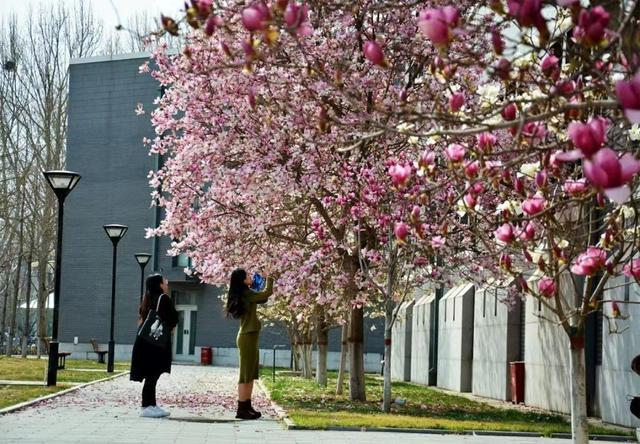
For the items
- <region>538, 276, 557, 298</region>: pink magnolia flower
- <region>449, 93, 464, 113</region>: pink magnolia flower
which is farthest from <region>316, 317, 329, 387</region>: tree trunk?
<region>449, 93, 464, 113</region>: pink magnolia flower

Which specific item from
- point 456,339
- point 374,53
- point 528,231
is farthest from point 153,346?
point 456,339

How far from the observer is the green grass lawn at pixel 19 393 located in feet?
52.1

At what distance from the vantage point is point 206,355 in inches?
1976

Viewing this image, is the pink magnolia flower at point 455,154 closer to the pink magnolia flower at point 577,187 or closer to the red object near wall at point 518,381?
the pink magnolia flower at point 577,187

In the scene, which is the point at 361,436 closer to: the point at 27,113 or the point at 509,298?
the point at 509,298

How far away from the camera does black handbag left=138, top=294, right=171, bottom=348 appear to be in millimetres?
13469

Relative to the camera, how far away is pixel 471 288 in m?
28.3

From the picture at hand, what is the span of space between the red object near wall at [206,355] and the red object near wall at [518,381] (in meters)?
29.1

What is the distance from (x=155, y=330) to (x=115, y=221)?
40.0m

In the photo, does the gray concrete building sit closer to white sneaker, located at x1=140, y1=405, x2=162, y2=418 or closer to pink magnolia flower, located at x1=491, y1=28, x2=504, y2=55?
white sneaker, located at x1=140, y1=405, x2=162, y2=418

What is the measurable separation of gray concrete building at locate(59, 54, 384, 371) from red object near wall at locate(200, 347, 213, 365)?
0.65 metres

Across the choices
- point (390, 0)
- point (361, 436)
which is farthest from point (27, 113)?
point (390, 0)

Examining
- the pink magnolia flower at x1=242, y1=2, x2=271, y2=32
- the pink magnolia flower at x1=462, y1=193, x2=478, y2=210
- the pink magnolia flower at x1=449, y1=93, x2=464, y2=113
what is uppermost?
the pink magnolia flower at x1=242, y1=2, x2=271, y2=32

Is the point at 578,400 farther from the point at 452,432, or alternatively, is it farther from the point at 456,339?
the point at 456,339
